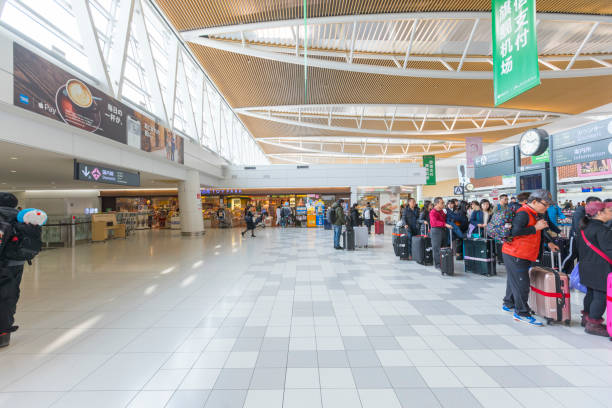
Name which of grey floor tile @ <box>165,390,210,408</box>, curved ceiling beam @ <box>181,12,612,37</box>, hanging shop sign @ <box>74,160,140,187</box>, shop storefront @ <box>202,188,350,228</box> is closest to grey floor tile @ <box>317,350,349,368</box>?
grey floor tile @ <box>165,390,210,408</box>

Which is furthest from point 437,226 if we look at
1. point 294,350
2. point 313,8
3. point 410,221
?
point 313,8

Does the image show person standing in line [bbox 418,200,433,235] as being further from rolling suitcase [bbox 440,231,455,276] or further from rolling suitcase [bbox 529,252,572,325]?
rolling suitcase [bbox 529,252,572,325]

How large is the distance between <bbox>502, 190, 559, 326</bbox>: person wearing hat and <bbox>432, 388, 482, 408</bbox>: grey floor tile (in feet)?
6.23

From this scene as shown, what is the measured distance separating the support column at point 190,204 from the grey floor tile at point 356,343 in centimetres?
1377

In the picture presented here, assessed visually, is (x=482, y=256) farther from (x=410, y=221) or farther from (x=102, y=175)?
(x=102, y=175)

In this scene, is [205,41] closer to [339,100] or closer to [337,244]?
[339,100]

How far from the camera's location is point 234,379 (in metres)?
2.35

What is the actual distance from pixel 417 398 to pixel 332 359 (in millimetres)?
813

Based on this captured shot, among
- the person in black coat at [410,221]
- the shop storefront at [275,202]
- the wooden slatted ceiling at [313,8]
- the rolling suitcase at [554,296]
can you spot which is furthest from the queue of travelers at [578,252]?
the shop storefront at [275,202]

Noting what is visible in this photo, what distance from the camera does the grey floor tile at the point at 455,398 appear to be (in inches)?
78.5

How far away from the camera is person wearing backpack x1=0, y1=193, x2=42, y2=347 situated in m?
2.93

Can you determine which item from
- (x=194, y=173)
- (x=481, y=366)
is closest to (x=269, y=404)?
(x=481, y=366)

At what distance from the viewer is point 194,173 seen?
15.3 meters

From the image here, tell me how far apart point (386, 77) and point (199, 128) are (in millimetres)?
10507
